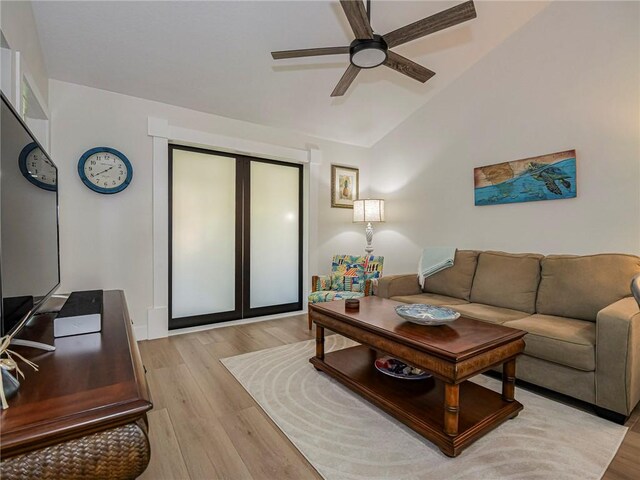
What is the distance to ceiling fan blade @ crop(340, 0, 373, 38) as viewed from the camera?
5.58ft

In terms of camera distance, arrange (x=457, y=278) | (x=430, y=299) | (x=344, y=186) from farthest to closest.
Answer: (x=344, y=186), (x=457, y=278), (x=430, y=299)

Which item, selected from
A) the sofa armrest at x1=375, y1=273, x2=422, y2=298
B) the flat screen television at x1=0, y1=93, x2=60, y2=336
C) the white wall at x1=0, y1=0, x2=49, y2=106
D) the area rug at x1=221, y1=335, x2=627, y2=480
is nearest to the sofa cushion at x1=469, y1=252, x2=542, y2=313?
the sofa armrest at x1=375, y1=273, x2=422, y2=298

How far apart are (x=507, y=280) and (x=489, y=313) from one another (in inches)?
19.0

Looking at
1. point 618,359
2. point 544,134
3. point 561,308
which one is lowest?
point 618,359

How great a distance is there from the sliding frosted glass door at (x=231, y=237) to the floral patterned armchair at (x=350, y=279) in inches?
31.0

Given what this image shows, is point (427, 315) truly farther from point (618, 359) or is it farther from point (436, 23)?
point (436, 23)

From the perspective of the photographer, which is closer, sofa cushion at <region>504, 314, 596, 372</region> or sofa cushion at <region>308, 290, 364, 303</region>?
sofa cushion at <region>504, 314, 596, 372</region>

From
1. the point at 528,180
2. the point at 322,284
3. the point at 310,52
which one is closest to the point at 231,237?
the point at 322,284

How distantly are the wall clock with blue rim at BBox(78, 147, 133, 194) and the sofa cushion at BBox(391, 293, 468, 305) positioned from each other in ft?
9.55

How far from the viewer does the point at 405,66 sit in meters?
2.36

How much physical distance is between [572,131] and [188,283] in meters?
4.07

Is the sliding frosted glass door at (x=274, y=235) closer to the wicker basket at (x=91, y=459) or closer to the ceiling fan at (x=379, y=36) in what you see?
the ceiling fan at (x=379, y=36)

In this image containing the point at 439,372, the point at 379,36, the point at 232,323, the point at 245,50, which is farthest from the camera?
the point at 232,323

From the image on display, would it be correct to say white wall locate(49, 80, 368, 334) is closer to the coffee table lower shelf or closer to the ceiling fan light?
the ceiling fan light
